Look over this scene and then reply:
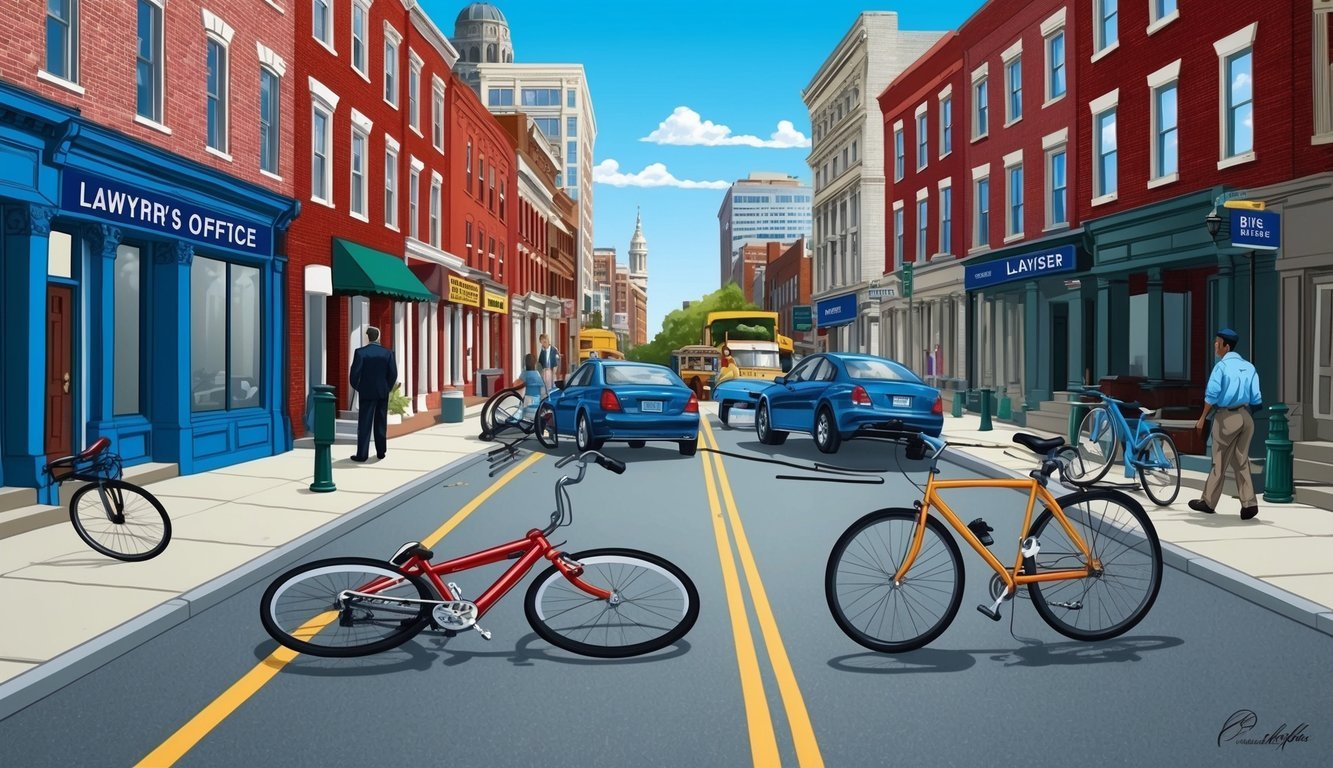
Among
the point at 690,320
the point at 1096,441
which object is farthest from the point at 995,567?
the point at 690,320

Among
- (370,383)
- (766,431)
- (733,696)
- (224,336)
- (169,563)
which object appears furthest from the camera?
(766,431)

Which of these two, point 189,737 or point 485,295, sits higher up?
point 485,295

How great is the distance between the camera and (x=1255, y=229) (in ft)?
50.3

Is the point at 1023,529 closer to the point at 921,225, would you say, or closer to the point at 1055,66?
the point at 1055,66

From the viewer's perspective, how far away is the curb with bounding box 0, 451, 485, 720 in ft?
17.8

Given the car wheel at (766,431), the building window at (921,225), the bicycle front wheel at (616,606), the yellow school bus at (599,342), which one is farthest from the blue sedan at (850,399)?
the yellow school bus at (599,342)

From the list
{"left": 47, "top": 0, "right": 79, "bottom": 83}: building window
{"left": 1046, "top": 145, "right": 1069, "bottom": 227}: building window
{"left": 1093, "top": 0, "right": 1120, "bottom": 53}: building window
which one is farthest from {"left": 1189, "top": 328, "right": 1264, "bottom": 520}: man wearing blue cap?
{"left": 1046, "top": 145, "right": 1069, "bottom": 227}: building window

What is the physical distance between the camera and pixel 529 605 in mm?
6152

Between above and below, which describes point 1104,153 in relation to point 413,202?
above

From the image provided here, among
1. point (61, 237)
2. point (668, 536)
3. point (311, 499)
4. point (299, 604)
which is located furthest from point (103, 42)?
point (299, 604)

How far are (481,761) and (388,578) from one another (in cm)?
162

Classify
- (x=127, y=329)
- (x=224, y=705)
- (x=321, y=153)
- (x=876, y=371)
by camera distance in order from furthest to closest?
1. (x=321, y=153)
2. (x=876, y=371)
3. (x=127, y=329)
4. (x=224, y=705)

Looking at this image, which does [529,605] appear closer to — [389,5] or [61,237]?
[61,237]

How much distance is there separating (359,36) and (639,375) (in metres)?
11.7
